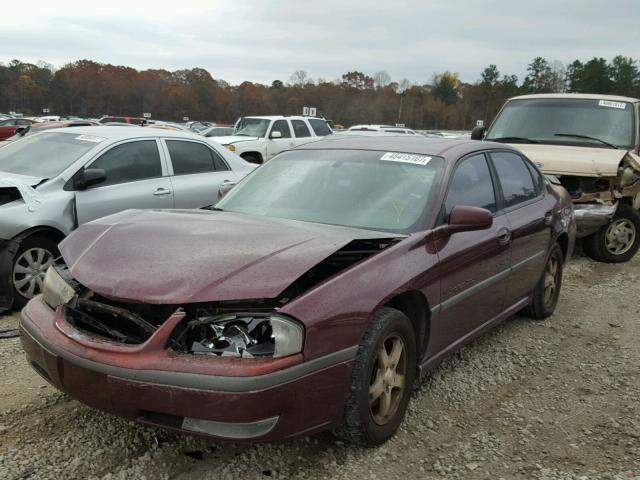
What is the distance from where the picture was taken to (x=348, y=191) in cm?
382

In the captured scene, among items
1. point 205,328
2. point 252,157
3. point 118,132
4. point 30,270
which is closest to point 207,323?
point 205,328

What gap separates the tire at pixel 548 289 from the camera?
17.1 feet

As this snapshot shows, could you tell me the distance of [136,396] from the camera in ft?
8.18

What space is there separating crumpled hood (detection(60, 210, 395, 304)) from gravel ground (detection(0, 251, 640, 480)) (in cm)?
87

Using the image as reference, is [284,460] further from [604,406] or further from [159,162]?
[159,162]

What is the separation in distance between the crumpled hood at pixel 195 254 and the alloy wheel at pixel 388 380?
23.3 inches

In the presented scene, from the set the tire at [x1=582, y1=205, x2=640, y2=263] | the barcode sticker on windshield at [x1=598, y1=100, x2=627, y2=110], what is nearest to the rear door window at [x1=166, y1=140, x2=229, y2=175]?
the tire at [x1=582, y1=205, x2=640, y2=263]

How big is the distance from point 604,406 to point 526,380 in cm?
52

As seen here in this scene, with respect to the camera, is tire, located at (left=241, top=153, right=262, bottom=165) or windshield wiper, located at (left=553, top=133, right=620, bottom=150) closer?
windshield wiper, located at (left=553, top=133, right=620, bottom=150)

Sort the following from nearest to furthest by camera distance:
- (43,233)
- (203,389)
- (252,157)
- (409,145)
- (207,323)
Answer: (203,389)
(207,323)
(409,145)
(43,233)
(252,157)

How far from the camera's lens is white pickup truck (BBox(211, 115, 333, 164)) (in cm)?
1513

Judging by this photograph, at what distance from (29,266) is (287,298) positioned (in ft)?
10.8

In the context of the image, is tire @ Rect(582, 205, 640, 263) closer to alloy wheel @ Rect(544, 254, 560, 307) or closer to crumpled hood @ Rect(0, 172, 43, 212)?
alloy wheel @ Rect(544, 254, 560, 307)

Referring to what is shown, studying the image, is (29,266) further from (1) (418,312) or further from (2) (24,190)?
(1) (418,312)
